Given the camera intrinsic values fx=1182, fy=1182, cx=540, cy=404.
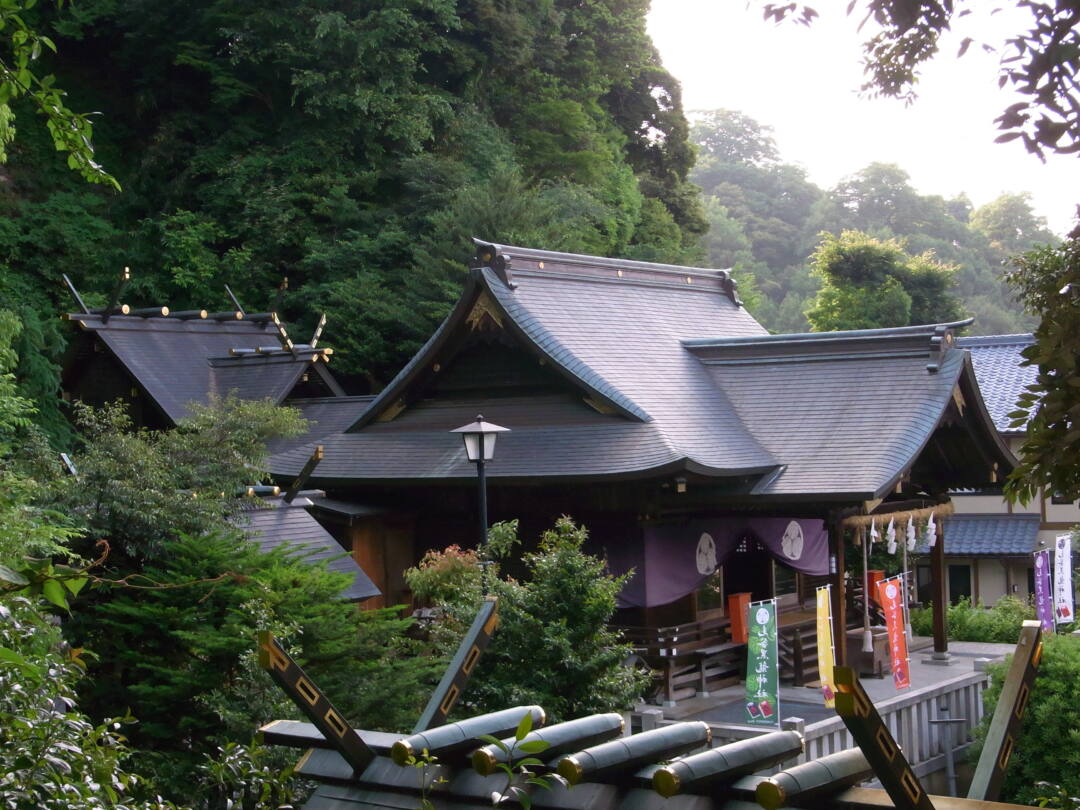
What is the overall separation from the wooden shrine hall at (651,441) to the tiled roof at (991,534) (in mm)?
7454

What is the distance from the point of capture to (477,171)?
28.0 metres

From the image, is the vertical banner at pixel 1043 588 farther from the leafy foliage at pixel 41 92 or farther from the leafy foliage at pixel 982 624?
the leafy foliage at pixel 41 92

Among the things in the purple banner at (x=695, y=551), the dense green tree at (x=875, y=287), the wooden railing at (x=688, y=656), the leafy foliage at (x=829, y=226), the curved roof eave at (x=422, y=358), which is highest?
the leafy foliage at (x=829, y=226)

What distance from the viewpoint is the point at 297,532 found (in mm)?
12242

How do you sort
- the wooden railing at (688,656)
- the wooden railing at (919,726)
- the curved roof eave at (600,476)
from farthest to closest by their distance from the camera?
1. the wooden railing at (688,656)
2. the curved roof eave at (600,476)
3. the wooden railing at (919,726)

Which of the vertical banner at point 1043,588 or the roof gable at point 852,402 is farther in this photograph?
the vertical banner at point 1043,588

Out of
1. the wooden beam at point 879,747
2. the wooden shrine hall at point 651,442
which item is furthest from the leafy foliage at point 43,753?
the wooden shrine hall at point 651,442

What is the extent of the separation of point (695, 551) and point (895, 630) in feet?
8.39

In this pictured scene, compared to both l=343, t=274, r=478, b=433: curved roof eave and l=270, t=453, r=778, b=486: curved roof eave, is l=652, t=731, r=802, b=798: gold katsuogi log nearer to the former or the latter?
l=270, t=453, r=778, b=486: curved roof eave

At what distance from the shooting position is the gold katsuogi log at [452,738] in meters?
3.14

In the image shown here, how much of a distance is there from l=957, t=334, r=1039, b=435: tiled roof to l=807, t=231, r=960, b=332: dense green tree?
641cm

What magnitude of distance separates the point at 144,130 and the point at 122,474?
23708 mm

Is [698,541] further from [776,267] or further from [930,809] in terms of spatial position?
[776,267]

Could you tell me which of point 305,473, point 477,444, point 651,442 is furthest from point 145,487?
point 651,442
